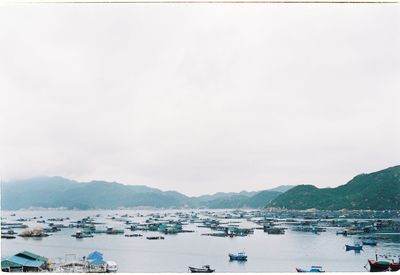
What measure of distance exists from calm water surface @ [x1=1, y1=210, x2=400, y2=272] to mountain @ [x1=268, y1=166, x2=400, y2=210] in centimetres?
90

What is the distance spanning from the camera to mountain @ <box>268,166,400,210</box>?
505 cm

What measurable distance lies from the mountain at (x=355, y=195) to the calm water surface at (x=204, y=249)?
901 millimetres

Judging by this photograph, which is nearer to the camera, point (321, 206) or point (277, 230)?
point (321, 206)

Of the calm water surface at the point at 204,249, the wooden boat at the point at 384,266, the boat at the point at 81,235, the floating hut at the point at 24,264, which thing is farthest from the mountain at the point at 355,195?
the boat at the point at 81,235

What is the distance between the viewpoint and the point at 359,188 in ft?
19.2

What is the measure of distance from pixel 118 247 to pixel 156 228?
3140 mm

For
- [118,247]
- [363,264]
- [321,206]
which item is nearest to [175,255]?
[118,247]

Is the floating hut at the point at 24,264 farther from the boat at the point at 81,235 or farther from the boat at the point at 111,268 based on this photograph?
the boat at the point at 81,235

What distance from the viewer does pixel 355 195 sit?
21.3 feet

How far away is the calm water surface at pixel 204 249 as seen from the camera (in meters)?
6.29

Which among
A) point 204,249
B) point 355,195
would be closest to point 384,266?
point 355,195

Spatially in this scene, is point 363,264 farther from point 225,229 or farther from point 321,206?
point 225,229

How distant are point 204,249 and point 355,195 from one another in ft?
10.3

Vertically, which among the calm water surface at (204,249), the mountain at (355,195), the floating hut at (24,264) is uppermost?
the mountain at (355,195)
